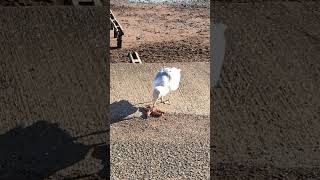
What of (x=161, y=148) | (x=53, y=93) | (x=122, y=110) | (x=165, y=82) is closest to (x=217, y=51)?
(x=165, y=82)

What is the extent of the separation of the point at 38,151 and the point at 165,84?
7.24ft

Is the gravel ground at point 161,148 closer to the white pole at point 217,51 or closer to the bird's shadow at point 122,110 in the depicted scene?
the bird's shadow at point 122,110

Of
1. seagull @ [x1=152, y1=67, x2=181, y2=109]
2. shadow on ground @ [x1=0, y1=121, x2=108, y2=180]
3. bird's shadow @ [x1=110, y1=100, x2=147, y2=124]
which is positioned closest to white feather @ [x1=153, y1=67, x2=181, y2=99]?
seagull @ [x1=152, y1=67, x2=181, y2=109]

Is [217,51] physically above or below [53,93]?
above

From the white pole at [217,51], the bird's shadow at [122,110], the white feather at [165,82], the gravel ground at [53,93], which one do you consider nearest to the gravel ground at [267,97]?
the white pole at [217,51]

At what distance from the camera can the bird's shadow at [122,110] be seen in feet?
22.7

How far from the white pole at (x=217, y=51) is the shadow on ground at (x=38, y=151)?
188 cm

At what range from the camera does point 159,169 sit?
18.2 feet

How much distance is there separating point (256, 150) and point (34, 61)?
2948mm

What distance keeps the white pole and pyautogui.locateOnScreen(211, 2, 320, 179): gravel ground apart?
3.5 inches

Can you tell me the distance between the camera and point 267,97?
6410mm

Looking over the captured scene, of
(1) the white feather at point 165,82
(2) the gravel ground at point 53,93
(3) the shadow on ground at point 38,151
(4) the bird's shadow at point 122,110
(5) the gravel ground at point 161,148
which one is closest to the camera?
(3) the shadow on ground at point 38,151

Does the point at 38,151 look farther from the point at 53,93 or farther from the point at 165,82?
the point at 165,82

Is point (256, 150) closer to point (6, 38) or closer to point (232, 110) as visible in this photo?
point (232, 110)
